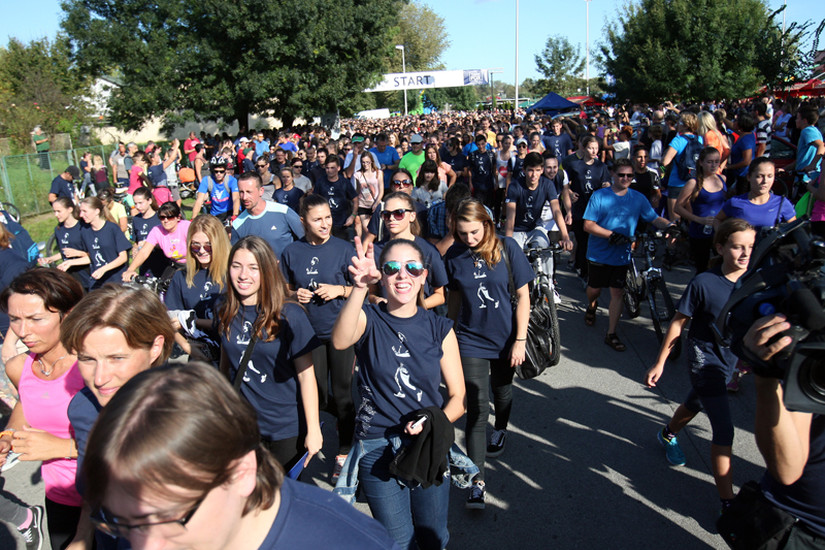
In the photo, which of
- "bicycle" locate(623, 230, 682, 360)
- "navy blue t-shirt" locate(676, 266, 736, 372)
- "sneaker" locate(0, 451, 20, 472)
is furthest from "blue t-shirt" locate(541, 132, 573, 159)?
"sneaker" locate(0, 451, 20, 472)

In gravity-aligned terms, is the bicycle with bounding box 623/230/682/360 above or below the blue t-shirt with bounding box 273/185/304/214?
below

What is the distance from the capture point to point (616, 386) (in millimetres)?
Answer: 5316

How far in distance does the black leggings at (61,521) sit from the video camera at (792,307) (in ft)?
9.53

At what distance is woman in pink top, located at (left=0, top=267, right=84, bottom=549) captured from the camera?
267 cm

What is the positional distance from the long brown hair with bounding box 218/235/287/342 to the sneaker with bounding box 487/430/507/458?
2.04 m

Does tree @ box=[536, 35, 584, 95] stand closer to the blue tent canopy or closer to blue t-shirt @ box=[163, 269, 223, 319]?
the blue tent canopy

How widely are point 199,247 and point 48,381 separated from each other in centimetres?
171

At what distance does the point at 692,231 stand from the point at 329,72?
22.3 meters

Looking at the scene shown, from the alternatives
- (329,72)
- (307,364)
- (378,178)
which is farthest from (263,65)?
(307,364)

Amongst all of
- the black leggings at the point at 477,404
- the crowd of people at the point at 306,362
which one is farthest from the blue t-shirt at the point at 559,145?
the black leggings at the point at 477,404

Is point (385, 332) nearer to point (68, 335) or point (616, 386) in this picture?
point (68, 335)

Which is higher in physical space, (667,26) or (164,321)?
(667,26)

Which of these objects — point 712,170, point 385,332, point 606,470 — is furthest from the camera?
point 712,170

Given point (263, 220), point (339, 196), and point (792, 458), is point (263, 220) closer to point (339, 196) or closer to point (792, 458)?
point (339, 196)
